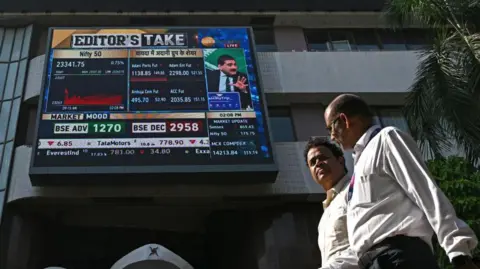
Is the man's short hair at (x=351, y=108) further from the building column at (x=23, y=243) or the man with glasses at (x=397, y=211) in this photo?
the building column at (x=23, y=243)

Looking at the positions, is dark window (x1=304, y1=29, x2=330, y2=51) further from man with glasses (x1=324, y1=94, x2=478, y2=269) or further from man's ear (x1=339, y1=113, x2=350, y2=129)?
man with glasses (x1=324, y1=94, x2=478, y2=269)

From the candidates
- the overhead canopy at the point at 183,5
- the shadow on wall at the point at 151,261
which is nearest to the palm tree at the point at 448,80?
the shadow on wall at the point at 151,261

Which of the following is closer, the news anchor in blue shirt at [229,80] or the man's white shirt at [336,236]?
the man's white shirt at [336,236]

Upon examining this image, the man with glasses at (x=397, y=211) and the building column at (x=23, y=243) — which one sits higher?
the building column at (x=23, y=243)

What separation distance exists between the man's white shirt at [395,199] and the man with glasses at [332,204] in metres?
0.32

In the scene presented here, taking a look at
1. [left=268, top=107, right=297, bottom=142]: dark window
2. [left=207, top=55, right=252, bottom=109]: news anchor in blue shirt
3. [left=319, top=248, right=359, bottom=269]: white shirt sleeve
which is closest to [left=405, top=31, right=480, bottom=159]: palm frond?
[left=268, top=107, right=297, bottom=142]: dark window

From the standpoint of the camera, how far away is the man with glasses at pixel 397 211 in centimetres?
184

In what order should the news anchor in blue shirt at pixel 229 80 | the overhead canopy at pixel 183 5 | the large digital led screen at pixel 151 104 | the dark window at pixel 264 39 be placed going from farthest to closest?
the dark window at pixel 264 39 → the overhead canopy at pixel 183 5 → the news anchor in blue shirt at pixel 229 80 → the large digital led screen at pixel 151 104

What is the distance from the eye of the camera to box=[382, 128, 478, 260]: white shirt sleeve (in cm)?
178

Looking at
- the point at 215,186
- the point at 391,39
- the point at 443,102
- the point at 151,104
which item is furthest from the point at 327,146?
the point at 391,39

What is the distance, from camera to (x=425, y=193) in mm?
1983

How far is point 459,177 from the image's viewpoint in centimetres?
723

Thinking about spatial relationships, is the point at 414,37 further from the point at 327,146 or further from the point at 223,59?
the point at 327,146

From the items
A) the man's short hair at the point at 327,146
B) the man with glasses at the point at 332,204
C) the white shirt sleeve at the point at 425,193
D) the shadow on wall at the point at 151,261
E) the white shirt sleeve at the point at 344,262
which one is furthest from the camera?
the shadow on wall at the point at 151,261
